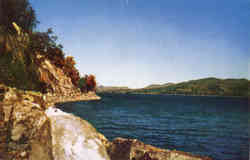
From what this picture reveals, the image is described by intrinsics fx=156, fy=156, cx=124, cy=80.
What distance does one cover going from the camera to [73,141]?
487 cm

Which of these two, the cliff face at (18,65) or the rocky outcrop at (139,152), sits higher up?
the cliff face at (18,65)

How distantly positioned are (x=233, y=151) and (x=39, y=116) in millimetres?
14455

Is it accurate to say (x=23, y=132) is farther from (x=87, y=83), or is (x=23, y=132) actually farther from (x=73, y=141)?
(x=87, y=83)

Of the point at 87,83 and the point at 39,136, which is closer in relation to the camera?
the point at 39,136

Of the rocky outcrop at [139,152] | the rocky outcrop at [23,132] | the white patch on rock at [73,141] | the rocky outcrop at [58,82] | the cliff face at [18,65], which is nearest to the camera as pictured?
the rocky outcrop at [139,152]

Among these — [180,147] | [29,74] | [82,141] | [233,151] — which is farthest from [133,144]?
[233,151]

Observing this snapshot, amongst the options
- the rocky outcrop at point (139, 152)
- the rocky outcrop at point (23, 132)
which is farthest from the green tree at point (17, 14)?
the rocky outcrop at point (139, 152)

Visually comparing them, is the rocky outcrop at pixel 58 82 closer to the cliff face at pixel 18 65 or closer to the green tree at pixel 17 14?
the green tree at pixel 17 14

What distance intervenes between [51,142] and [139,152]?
2.69 metres

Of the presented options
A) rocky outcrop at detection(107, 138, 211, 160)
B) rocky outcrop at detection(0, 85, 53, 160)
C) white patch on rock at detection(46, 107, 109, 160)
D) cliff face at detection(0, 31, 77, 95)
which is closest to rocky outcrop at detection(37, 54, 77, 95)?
cliff face at detection(0, 31, 77, 95)

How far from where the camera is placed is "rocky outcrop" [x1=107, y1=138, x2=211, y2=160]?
438 centimetres

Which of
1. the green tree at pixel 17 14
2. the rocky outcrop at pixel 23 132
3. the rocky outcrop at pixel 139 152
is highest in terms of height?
the green tree at pixel 17 14

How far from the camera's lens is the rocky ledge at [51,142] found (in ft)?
15.1

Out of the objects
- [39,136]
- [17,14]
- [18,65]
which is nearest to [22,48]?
[18,65]
